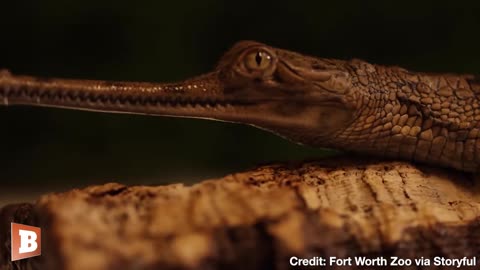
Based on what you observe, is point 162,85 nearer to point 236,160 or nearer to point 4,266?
point 4,266

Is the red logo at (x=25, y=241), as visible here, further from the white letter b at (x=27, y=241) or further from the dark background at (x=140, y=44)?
the dark background at (x=140, y=44)

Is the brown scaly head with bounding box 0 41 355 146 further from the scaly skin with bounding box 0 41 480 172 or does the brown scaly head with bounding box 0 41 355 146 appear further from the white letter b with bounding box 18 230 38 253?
the white letter b with bounding box 18 230 38 253

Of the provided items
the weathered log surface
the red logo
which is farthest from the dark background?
the weathered log surface

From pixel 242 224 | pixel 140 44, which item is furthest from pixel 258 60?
pixel 140 44

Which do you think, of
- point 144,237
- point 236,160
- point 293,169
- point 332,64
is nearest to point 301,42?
point 236,160

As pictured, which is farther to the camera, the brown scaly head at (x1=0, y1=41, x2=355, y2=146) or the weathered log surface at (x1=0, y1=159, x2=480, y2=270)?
the brown scaly head at (x1=0, y1=41, x2=355, y2=146)

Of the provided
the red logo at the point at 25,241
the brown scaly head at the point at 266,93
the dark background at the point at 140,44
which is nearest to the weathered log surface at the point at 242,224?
the red logo at the point at 25,241

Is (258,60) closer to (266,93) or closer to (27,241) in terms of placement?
(266,93)
